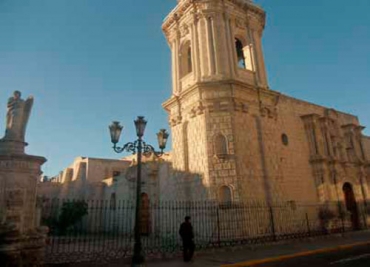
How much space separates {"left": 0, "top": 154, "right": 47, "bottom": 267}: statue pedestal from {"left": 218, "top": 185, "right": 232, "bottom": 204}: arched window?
7865mm

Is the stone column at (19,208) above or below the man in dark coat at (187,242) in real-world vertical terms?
above

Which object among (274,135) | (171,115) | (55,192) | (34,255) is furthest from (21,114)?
(55,192)

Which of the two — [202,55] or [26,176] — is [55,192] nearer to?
[202,55]

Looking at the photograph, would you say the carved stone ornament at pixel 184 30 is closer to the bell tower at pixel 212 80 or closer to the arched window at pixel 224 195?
the bell tower at pixel 212 80

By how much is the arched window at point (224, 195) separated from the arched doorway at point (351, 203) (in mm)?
10624

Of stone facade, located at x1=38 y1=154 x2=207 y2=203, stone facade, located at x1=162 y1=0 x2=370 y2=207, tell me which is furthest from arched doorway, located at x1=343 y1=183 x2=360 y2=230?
stone facade, located at x1=38 y1=154 x2=207 y2=203

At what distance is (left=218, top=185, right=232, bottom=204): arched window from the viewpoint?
519 inches

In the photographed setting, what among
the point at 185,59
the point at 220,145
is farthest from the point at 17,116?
the point at 185,59

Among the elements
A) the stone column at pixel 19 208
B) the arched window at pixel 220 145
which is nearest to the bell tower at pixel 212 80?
the arched window at pixel 220 145

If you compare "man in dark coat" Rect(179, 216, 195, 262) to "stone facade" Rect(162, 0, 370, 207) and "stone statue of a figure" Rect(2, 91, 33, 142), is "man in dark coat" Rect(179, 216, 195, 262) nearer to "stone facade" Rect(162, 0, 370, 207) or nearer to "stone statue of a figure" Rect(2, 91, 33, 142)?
"stone facade" Rect(162, 0, 370, 207)

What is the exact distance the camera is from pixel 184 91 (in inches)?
614

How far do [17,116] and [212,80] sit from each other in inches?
369

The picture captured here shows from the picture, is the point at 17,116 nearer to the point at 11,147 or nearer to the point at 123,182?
the point at 11,147

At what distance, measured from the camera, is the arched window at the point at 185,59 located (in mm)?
17458
